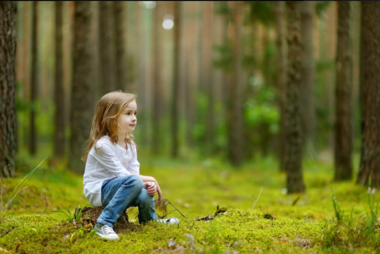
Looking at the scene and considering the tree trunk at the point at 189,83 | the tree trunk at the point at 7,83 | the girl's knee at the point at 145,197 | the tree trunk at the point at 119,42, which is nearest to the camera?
the girl's knee at the point at 145,197

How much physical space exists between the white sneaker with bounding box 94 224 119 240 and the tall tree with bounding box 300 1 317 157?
359 inches

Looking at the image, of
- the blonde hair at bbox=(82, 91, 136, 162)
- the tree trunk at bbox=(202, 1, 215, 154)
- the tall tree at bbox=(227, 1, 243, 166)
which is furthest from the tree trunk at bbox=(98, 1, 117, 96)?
the tree trunk at bbox=(202, 1, 215, 154)

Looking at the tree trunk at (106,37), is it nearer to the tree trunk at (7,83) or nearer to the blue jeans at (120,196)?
the tree trunk at (7,83)

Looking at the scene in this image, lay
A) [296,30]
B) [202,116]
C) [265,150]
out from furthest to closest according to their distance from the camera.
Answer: [202,116], [265,150], [296,30]

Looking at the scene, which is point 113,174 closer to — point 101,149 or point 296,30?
point 101,149

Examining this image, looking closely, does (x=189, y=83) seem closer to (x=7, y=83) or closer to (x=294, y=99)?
(x=294, y=99)

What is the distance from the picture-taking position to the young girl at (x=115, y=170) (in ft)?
11.7

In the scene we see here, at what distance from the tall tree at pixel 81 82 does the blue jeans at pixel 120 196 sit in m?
5.36

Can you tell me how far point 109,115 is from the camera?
3834mm

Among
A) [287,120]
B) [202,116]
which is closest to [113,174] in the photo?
[287,120]

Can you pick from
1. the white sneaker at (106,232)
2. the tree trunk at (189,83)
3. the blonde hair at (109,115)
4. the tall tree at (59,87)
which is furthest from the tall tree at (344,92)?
the tree trunk at (189,83)

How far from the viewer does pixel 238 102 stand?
15719 mm

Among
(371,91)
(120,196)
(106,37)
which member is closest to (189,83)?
(106,37)

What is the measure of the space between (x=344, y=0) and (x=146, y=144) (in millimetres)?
25071
